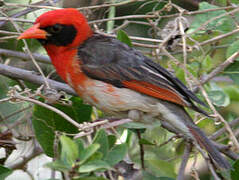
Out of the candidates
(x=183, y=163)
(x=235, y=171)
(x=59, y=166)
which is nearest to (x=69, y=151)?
(x=59, y=166)

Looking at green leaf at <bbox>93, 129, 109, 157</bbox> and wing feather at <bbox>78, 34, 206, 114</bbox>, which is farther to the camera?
wing feather at <bbox>78, 34, 206, 114</bbox>

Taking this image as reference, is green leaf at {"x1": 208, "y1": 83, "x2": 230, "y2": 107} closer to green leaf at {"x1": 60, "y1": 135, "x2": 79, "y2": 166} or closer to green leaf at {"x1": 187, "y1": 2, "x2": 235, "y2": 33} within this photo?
green leaf at {"x1": 187, "y1": 2, "x2": 235, "y2": 33}

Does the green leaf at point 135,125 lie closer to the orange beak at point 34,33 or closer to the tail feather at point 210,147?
the tail feather at point 210,147

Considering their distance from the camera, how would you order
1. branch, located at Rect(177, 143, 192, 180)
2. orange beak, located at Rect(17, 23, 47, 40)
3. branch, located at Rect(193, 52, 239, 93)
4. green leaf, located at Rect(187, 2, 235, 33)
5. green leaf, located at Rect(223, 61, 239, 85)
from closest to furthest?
branch, located at Rect(177, 143, 192, 180)
orange beak, located at Rect(17, 23, 47, 40)
branch, located at Rect(193, 52, 239, 93)
green leaf, located at Rect(223, 61, 239, 85)
green leaf, located at Rect(187, 2, 235, 33)

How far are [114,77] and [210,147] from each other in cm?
103

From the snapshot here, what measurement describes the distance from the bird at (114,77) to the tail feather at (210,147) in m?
0.02

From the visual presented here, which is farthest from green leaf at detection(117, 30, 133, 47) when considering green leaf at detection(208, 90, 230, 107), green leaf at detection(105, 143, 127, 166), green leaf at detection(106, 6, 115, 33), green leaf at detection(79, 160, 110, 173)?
green leaf at detection(79, 160, 110, 173)

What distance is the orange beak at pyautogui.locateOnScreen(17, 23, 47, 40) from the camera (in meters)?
3.68

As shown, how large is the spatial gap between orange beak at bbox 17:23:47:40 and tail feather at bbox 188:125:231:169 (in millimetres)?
1471

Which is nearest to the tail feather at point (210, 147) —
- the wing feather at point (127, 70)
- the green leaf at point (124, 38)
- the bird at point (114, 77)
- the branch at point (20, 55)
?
the bird at point (114, 77)

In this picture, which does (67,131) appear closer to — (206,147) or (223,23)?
(206,147)

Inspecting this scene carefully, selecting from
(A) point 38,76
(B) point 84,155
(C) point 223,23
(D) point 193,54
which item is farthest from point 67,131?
(C) point 223,23

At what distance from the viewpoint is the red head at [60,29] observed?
378cm

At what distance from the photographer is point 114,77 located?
402 cm
